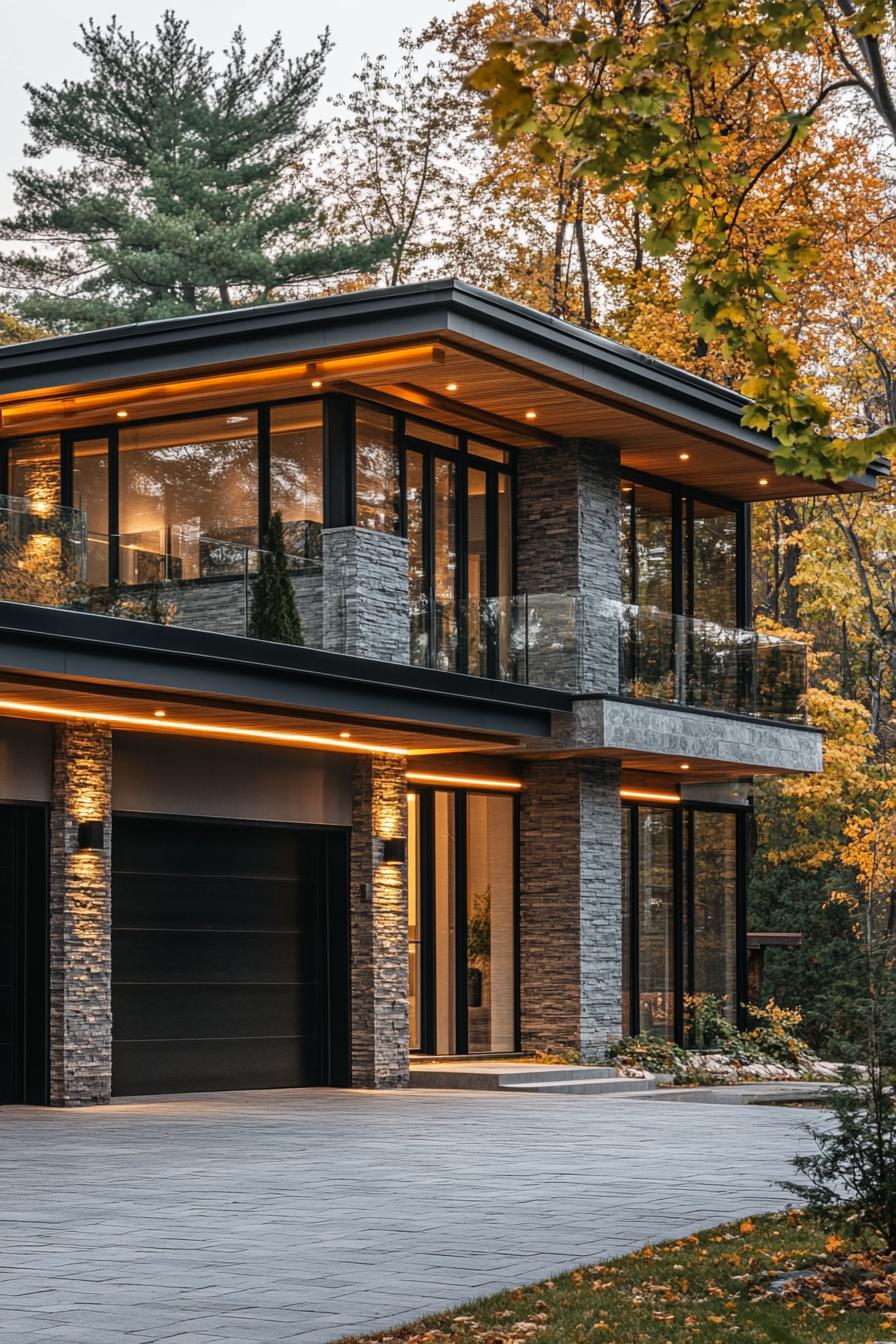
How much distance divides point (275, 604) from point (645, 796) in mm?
7836

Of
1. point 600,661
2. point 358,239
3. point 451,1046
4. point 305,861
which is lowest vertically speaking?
point 451,1046

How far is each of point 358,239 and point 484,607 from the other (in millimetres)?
20105

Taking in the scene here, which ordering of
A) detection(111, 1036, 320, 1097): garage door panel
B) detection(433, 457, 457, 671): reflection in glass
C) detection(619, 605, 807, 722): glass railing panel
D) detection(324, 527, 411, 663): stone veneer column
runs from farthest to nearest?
detection(619, 605, 807, 722): glass railing panel < detection(433, 457, 457, 671): reflection in glass < detection(324, 527, 411, 663): stone veneer column < detection(111, 1036, 320, 1097): garage door panel

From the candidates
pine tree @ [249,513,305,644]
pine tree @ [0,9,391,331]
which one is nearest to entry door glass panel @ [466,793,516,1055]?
pine tree @ [249,513,305,644]

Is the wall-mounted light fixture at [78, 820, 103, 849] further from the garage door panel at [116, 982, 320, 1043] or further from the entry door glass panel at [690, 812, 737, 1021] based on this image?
the entry door glass panel at [690, 812, 737, 1021]

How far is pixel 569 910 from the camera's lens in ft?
72.3

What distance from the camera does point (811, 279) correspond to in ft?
98.0

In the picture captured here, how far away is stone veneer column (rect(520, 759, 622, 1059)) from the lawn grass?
12664mm

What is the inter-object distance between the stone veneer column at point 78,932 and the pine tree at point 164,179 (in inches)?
838

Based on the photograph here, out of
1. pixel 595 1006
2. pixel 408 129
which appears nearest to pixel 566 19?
pixel 408 129

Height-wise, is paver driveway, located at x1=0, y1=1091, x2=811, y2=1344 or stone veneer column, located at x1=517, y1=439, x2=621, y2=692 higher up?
stone veneer column, located at x1=517, y1=439, x2=621, y2=692

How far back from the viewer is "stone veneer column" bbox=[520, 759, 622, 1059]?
72.1 feet

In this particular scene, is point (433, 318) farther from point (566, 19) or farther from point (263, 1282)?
point (566, 19)

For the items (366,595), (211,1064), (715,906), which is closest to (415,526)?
(366,595)
